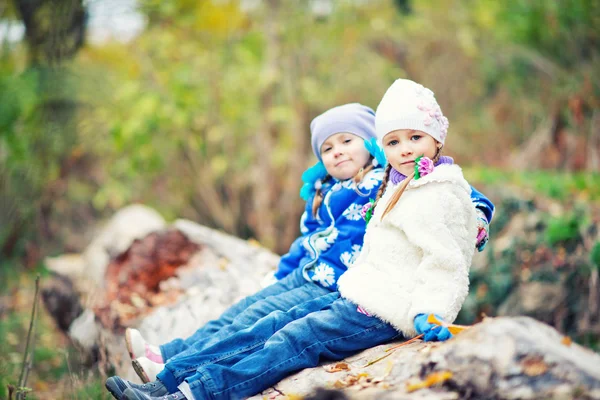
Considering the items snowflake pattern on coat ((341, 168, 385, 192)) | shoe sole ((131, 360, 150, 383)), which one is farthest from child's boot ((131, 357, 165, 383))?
snowflake pattern on coat ((341, 168, 385, 192))

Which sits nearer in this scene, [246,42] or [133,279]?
[133,279]

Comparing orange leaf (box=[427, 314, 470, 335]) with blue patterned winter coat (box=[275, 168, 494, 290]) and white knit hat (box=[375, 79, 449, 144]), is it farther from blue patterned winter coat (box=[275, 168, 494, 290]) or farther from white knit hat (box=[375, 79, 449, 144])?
white knit hat (box=[375, 79, 449, 144])

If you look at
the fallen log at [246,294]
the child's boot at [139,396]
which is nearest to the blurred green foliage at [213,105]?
the fallen log at [246,294]

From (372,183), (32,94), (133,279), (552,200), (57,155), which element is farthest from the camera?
(57,155)

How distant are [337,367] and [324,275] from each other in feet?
1.97

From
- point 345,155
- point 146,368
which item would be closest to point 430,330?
point 345,155

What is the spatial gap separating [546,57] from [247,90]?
496 cm

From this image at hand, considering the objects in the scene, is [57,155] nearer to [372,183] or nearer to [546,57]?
[372,183]

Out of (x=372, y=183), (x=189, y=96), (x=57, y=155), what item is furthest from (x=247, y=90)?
(x=372, y=183)

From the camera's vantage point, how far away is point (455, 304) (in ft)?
8.55

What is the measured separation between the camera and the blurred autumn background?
22.0 feet

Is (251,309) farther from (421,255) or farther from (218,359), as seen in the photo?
(421,255)

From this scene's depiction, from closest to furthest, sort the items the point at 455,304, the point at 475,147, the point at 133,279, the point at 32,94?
the point at 455,304
the point at 133,279
the point at 32,94
the point at 475,147

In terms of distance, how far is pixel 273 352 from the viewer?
9.30 feet
